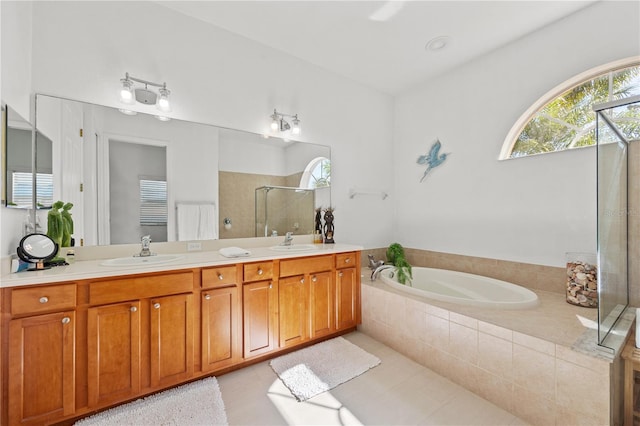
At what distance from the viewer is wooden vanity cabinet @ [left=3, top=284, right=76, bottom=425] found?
131cm

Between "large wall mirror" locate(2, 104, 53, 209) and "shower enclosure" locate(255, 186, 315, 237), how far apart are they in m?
1.46

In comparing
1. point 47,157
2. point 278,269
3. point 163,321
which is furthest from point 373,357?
point 47,157

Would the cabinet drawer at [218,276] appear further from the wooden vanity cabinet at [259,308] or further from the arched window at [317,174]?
the arched window at [317,174]

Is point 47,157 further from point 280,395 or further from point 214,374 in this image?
point 280,395

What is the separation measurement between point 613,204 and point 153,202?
10.4ft

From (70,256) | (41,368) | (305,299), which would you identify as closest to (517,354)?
(305,299)

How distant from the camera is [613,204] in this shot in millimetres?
Answer: 1653

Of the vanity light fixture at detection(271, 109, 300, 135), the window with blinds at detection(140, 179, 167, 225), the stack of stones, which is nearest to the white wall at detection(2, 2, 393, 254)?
the vanity light fixture at detection(271, 109, 300, 135)

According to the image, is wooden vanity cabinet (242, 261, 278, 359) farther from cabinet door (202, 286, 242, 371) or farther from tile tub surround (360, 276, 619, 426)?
tile tub surround (360, 276, 619, 426)

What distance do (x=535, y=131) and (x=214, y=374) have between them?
3459 millimetres

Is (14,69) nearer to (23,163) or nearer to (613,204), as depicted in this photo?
(23,163)

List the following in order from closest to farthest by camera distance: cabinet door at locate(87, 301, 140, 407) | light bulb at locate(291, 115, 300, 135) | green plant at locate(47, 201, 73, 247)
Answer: cabinet door at locate(87, 301, 140, 407)
green plant at locate(47, 201, 73, 247)
light bulb at locate(291, 115, 300, 135)

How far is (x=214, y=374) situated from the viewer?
6.44 feet

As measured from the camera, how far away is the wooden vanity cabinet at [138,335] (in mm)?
1500
